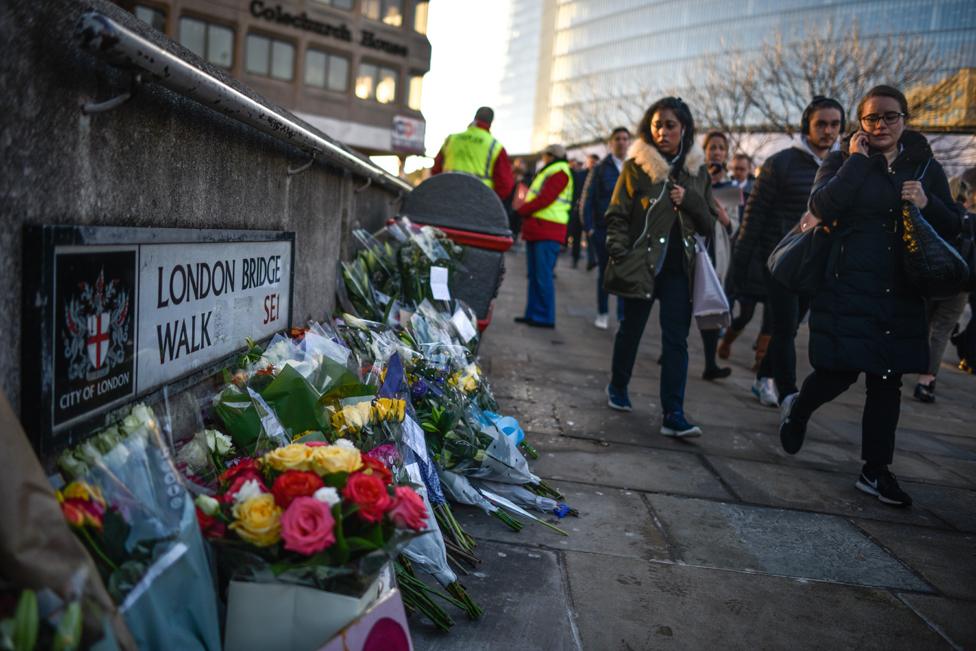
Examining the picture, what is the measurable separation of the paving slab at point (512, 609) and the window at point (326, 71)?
41.9m

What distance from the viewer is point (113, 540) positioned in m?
1.71

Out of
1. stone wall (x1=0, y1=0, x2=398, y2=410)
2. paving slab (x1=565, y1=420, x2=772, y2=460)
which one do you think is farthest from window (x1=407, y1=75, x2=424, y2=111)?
stone wall (x1=0, y1=0, x2=398, y2=410)

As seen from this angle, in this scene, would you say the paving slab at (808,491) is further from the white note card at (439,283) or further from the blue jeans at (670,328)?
the white note card at (439,283)

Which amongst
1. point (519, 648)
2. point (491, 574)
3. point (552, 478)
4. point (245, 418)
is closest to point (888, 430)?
point (552, 478)

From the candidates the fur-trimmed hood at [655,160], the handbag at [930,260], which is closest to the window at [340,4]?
the fur-trimmed hood at [655,160]

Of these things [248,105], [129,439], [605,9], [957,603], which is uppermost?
[605,9]

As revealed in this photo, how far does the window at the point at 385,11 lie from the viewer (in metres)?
43.8

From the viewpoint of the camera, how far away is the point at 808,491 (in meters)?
4.31

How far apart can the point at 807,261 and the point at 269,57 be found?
132ft

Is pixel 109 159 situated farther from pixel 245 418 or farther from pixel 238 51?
pixel 238 51

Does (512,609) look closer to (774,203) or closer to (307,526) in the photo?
(307,526)

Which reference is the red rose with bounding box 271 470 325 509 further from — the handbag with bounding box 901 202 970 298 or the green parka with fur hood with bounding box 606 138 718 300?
the green parka with fur hood with bounding box 606 138 718 300

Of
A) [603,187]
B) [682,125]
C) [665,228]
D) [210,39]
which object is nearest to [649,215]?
[665,228]

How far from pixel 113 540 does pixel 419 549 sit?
44.3 inches
